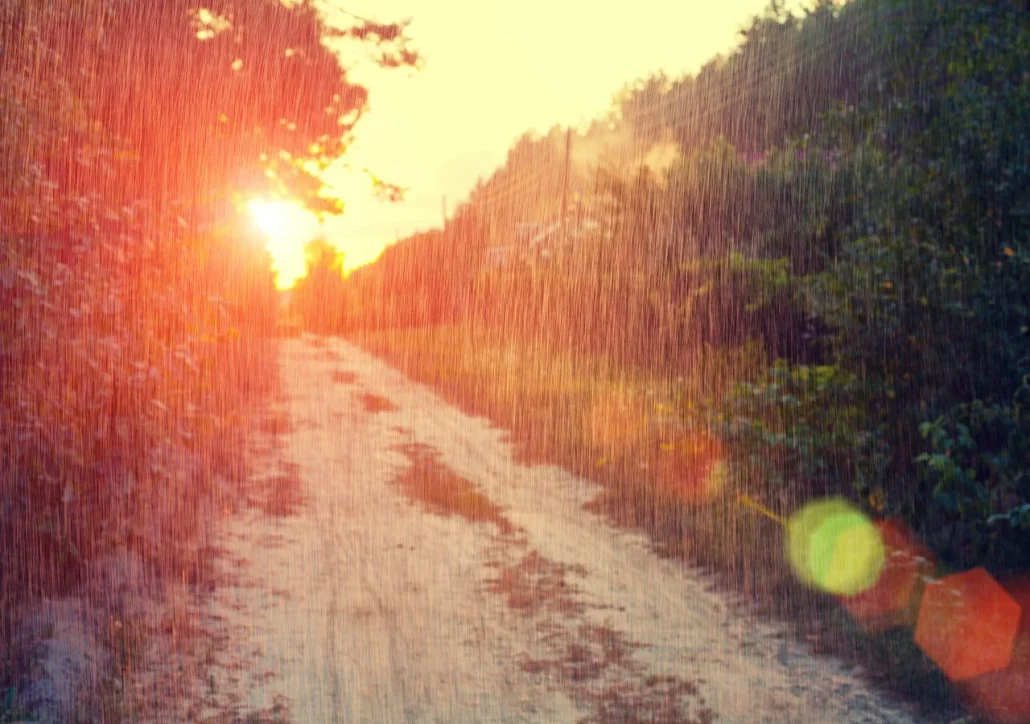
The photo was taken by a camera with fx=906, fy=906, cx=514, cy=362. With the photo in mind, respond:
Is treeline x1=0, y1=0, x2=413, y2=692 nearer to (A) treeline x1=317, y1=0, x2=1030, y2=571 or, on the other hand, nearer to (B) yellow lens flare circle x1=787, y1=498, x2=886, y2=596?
(A) treeline x1=317, y1=0, x2=1030, y2=571

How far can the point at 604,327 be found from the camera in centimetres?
1540

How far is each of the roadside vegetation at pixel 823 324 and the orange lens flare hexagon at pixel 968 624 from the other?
9cm

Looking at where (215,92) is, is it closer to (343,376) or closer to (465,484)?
(465,484)

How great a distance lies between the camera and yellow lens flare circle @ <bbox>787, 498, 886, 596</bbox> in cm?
597

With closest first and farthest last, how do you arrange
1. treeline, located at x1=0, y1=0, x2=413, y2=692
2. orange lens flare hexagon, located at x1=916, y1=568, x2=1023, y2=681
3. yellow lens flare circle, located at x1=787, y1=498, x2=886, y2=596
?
1. treeline, located at x1=0, y1=0, x2=413, y2=692
2. orange lens flare hexagon, located at x1=916, y1=568, x2=1023, y2=681
3. yellow lens flare circle, located at x1=787, y1=498, x2=886, y2=596

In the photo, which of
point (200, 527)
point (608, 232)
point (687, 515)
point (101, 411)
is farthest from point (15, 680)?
point (608, 232)

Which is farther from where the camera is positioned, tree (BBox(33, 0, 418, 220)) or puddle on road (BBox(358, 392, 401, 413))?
puddle on road (BBox(358, 392, 401, 413))

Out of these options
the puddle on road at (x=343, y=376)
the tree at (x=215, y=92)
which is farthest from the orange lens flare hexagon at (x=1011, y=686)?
the puddle on road at (x=343, y=376)

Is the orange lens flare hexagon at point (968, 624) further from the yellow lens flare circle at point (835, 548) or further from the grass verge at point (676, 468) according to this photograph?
the yellow lens flare circle at point (835, 548)

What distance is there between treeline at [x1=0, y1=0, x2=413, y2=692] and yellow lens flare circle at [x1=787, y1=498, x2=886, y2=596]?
4.33 metres

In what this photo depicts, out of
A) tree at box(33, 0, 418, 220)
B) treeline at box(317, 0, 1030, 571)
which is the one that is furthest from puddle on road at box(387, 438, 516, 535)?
tree at box(33, 0, 418, 220)

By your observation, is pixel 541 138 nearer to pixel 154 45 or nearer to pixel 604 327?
pixel 604 327

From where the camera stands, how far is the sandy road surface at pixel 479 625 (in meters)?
4.59

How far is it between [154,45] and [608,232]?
9.12m
